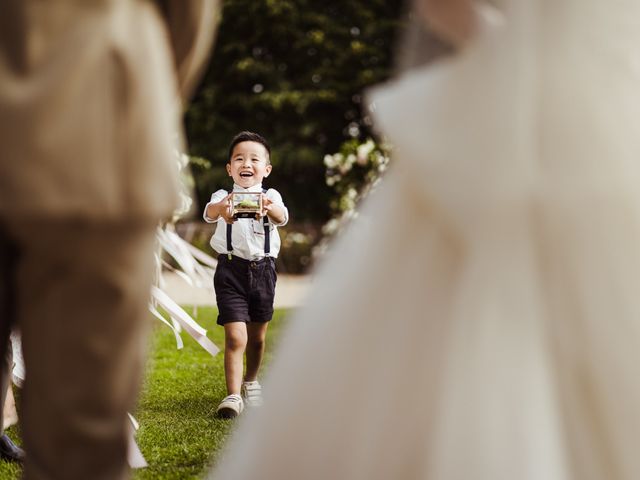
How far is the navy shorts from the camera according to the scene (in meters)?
5.46

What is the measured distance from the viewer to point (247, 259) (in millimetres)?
5559

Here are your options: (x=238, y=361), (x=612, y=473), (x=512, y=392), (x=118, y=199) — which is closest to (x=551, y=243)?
(x=512, y=392)

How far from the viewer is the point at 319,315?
2.14 metres

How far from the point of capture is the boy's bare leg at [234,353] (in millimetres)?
5270

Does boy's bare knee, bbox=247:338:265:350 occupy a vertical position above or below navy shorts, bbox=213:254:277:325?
below

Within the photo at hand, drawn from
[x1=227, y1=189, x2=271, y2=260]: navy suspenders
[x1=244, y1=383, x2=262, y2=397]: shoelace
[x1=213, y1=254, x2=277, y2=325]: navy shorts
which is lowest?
[x1=244, y1=383, x2=262, y2=397]: shoelace

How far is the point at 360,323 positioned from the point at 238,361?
10.7 ft

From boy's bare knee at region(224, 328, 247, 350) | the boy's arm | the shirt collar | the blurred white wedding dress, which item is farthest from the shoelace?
the blurred white wedding dress

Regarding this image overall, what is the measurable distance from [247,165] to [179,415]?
4.66 feet

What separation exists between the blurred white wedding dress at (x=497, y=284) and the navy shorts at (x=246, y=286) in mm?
3341

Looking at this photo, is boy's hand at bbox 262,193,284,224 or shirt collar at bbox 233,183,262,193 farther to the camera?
shirt collar at bbox 233,183,262,193

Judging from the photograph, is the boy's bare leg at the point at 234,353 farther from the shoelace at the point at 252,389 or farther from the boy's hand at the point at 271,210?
the boy's hand at the point at 271,210

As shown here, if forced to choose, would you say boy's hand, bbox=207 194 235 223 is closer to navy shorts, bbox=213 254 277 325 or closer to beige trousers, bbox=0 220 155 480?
navy shorts, bbox=213 254 277 325

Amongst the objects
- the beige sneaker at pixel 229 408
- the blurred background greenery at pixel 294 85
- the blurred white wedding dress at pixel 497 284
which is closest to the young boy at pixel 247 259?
the beige sneaker at pixel 229 408
